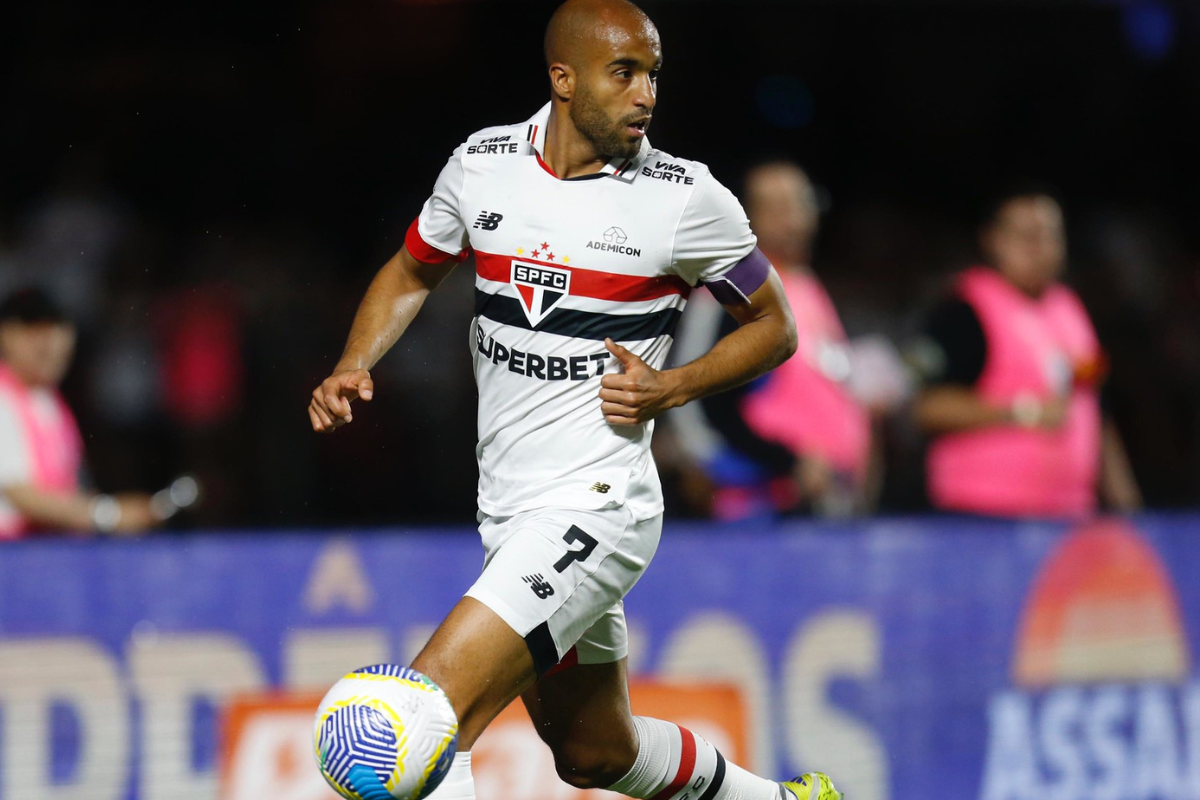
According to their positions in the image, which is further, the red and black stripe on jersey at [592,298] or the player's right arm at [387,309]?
the player's right arm at [387,309]

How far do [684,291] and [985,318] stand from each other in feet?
9.24

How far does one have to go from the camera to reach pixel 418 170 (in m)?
9.27

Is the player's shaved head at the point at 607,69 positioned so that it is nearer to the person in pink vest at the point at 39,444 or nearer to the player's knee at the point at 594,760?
the player's knee at the point at 594,760

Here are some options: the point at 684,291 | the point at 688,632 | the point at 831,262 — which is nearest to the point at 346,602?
the point at 688,632

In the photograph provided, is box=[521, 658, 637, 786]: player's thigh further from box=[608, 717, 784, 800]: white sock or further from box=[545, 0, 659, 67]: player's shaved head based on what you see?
box=[545, 0, 659, 67]: player's shaved head

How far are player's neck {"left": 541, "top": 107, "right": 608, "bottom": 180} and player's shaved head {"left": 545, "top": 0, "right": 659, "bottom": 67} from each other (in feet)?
0.53

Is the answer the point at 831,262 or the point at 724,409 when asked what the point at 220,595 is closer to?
the point at 724,409

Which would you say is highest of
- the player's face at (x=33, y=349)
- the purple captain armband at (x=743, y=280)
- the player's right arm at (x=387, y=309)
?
the purple captain armband at (x=743, y=280)

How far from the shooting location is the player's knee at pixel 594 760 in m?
4.28

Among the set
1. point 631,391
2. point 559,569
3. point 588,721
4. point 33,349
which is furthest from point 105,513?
point 631,391

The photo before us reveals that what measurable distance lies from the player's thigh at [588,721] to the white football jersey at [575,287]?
0.50 m

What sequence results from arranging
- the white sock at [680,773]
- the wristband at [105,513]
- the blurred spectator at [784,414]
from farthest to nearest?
the blurred spectator at [784,414]
the wristband at [105,513]
the white sock at [680,773]

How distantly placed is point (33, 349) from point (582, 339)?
3.11 m

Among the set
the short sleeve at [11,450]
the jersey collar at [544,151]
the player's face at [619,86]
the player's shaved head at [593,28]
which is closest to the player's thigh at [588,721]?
the jersey collar at [544,151]
